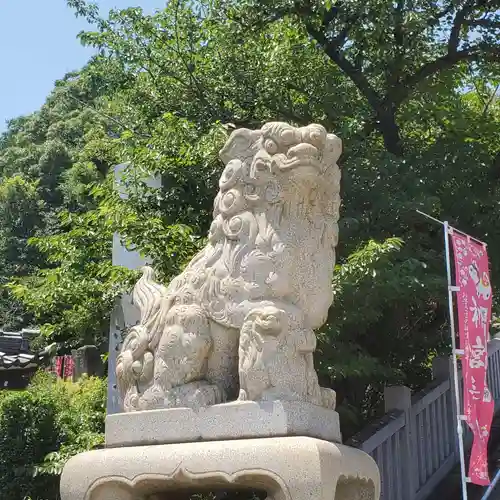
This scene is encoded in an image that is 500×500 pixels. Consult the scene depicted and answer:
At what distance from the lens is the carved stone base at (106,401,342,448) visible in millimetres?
4105

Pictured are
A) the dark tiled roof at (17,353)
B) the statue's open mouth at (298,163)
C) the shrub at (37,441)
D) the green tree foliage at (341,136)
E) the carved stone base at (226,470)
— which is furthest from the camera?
the dark tiled roof at (17,353)

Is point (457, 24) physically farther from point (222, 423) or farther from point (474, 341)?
point (222, 423)

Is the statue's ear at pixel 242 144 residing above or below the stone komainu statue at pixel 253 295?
above

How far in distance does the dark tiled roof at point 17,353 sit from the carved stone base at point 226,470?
9.37 meters

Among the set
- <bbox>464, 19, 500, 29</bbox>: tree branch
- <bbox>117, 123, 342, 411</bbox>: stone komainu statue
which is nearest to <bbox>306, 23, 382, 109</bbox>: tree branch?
<bbox>464, 19, 500, 29</bbox>: tree branch

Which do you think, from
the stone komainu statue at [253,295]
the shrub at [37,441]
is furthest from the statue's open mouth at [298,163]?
the shrub at [37,441]

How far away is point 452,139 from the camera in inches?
354

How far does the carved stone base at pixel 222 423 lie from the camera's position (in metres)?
4.11

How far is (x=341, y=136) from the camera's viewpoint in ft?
27.4

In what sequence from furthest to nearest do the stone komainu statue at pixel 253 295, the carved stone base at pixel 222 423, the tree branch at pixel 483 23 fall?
the tree branch at pixel 483 23, the stone komainu statue at pixel 253 295, the carved stone base at pixel 222 423

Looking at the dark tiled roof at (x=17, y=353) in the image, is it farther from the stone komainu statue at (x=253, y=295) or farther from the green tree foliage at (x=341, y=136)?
the stone komainu statue at (x=253, y=295)

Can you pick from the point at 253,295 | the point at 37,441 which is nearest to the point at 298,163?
the point at 253,295

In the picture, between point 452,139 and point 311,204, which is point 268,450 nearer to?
point 311,204

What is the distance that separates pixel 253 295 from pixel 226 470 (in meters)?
0.97
